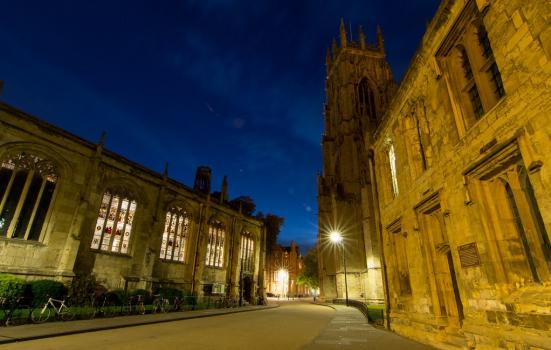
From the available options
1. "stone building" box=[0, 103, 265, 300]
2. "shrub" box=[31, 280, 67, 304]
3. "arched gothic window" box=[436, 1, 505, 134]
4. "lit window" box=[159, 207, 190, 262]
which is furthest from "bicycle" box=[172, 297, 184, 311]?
"arched gothic window" box=[436, 1, 505, 134]

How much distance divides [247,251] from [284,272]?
57.3 meters

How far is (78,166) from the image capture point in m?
18.9

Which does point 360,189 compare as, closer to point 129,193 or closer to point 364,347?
point 129,193

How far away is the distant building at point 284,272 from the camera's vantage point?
82.8 m

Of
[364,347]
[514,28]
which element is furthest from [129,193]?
[514,28]

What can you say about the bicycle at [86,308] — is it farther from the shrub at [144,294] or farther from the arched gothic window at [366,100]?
the arched gothic window at [366,100]

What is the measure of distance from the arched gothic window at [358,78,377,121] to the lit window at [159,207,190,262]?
31670mm

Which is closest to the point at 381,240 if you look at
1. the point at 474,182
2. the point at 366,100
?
the point at 474,182

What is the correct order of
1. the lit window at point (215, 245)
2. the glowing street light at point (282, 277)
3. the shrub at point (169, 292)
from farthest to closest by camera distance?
the glowing street light at point (282, 277) < the lit window at point (215, 245) < the shrub at point (169, 292)

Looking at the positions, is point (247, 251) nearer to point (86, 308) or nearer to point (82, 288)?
point (82, 288)

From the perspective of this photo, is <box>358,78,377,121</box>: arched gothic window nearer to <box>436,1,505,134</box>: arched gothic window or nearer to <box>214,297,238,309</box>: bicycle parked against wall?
<box>214,297,238,309</box>: bicycle parked against wall

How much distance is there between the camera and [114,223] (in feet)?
68.1

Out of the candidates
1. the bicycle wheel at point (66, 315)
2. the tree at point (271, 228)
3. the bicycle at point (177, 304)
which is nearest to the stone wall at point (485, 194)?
the bicycle wheel at point (66, 315)

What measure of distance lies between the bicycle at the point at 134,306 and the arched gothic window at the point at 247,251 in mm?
15296
